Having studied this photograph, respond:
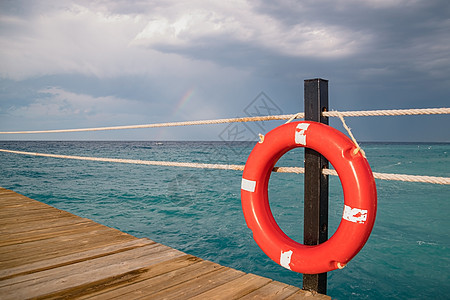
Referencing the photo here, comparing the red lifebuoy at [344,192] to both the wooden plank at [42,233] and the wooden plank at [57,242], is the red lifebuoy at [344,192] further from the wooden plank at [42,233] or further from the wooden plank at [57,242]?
the wooden plank at [42,233]

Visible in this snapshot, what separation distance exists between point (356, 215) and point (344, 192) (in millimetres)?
78

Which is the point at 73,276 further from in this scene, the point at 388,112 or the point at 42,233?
the point at 388,112

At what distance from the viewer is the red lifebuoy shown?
934 millimetres

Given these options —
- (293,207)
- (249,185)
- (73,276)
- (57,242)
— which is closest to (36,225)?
(57,242)

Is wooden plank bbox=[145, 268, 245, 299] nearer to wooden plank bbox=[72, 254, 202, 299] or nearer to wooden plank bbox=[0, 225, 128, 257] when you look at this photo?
wooden plank bbox=[72, 254, 202, 299]

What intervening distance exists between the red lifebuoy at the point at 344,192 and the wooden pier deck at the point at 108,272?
0.38 ft

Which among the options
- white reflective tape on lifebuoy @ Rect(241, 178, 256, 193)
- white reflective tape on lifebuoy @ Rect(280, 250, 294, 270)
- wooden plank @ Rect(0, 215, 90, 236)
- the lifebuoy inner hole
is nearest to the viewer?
white reflective tape on lifebuoy @ Rect(280, 250, 294, 270)

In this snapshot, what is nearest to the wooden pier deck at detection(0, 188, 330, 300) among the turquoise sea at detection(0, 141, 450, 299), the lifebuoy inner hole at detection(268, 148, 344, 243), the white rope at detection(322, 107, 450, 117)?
the white rope at detection(322, 107, 450, 117)

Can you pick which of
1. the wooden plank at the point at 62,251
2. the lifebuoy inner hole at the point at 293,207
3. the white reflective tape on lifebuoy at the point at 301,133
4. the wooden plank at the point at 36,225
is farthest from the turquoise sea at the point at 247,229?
the white reflective tape on lifebuoy at the point at 301,133

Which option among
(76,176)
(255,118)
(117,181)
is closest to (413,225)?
(255,118)

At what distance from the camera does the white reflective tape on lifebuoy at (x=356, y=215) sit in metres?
0.93

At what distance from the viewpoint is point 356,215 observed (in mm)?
934

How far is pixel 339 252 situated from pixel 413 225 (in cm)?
465

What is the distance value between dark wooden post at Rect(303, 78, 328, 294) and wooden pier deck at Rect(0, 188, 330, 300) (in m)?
0.10
